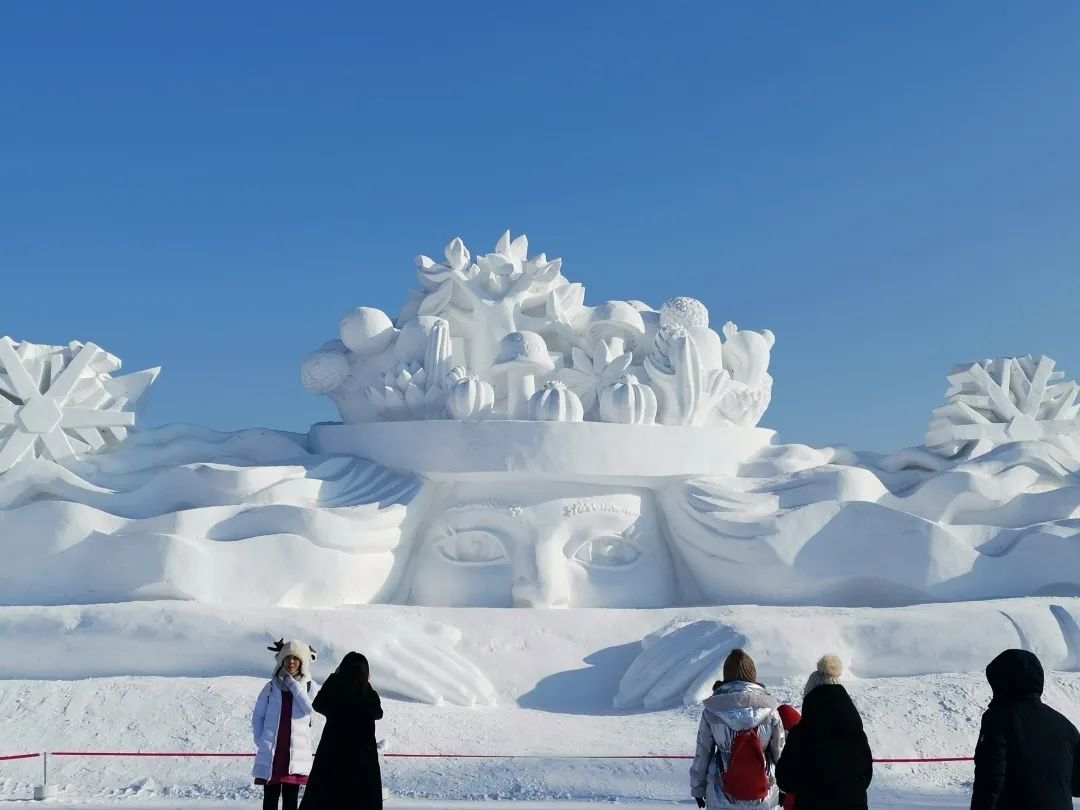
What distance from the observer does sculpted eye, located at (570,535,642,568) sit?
11.2 meters

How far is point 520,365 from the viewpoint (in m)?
11.6

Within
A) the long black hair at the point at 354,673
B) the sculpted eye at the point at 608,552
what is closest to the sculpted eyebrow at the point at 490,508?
the sculpted eye at the point at 608,552

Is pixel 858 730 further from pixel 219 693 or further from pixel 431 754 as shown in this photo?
pixel 219 693

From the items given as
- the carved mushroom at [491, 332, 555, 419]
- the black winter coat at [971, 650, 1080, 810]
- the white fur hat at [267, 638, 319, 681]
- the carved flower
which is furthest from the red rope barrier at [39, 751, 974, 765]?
the carved flower

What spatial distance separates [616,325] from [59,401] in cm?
510

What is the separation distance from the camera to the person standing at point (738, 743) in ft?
15.8

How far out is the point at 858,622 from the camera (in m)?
10.1

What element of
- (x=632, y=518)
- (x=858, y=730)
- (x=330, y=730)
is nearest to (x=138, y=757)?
(x=330, y=730)

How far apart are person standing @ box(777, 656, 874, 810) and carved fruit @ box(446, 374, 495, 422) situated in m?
6.85

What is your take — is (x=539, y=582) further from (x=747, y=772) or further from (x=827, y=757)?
(x=827, y=757)

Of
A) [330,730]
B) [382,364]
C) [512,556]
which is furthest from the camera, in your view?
[382,364]

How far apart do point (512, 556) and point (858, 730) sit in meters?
6.59

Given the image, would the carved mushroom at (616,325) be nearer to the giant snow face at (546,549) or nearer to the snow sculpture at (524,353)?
the snow sculpture at (524,353)

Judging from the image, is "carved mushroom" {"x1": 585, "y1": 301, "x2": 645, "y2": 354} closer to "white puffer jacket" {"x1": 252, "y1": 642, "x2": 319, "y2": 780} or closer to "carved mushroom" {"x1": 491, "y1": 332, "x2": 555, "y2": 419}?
"carved mushroom" {"x1": 491, "y1": 332, "x2": 555, "y2": 419}
